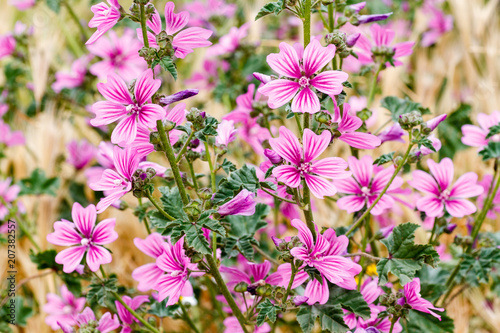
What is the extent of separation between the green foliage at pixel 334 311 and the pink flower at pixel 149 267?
319mm

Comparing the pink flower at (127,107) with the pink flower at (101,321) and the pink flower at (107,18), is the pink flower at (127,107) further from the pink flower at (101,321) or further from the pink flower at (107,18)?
the pink flower at (101,321)

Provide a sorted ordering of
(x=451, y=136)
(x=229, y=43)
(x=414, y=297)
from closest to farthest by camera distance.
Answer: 1. (x=414, y=297)
2. (x=451, y=136)
3. (x=229, y=43)

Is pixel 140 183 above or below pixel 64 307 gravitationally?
above

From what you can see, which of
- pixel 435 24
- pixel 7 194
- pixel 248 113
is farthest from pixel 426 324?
pixel 435 24

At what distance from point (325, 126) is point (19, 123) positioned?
1.95 metres

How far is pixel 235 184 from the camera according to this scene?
0.98 meters

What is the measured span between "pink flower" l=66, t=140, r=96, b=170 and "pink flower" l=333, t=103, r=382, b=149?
4.71 feet

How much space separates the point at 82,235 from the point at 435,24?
2.45m

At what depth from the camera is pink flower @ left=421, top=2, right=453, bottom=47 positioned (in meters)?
2.85

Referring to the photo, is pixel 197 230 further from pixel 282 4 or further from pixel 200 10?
pixel 200 10

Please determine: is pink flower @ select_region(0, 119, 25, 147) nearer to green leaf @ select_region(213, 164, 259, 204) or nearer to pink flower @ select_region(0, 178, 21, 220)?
pink flower @ select_region(0, 178, 21, 220)

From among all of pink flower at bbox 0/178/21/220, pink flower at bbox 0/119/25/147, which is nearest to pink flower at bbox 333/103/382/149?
pink flower at bbox 0/178/21/220

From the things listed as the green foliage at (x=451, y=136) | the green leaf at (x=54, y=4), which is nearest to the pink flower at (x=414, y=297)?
the green foliage at (x=451, y=136)

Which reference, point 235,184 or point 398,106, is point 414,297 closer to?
point 235,184
